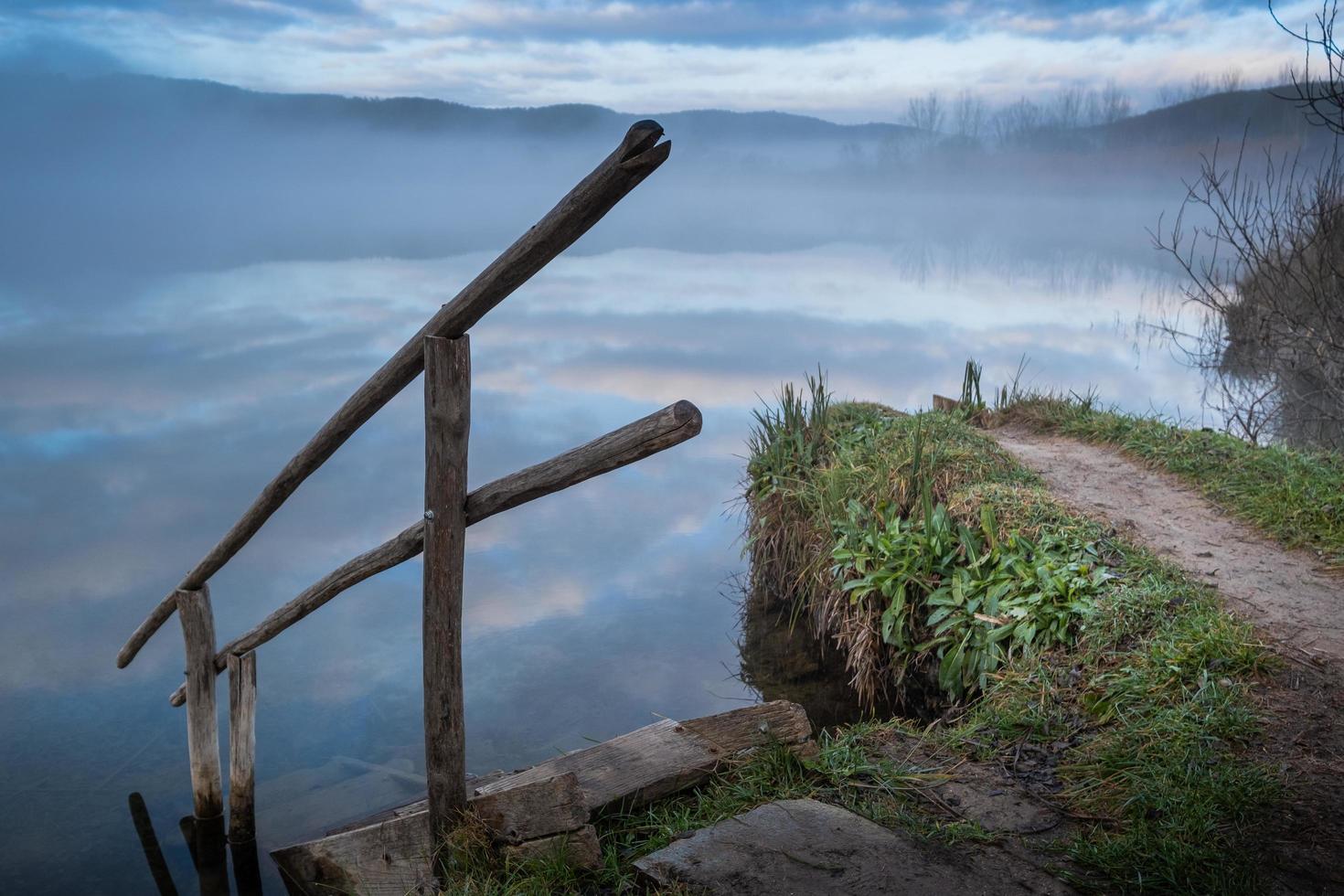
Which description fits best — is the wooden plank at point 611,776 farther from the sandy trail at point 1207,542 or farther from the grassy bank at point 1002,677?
the sandy trail at point 1207,542

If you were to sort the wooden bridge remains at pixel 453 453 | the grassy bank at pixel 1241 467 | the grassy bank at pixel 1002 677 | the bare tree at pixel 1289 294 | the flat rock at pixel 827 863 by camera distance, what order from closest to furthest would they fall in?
the wooden bridge remains at pixel 453 453
the flat rock at pixel 827 863
the grassy bank at pixel 1002 677
the grassy bank at pixel 1241 467
the bare tree at pixel 1289 294

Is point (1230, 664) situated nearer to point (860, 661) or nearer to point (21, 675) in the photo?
point (860, 661)

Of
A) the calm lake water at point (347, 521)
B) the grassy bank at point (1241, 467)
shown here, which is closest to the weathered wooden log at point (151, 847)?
the calm lake water at point (347, 521)

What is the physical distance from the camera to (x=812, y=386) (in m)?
8.59

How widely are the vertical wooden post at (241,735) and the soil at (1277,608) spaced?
180 inches

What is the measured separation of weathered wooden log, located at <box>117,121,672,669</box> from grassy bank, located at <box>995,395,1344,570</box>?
502cm

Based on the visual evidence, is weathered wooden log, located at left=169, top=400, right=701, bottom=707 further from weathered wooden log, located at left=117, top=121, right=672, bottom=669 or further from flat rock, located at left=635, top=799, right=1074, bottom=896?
flat rock, located at left=635, top=799, right=1074, bottom=896

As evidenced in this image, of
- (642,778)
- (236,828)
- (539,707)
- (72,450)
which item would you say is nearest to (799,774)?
(642,778)

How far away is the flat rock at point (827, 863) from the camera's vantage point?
2.84 metres

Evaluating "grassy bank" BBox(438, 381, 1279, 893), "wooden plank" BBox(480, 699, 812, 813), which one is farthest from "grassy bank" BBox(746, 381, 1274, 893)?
"wooden plank" BBox(480, 699, 812, 813)

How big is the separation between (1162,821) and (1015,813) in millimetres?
485

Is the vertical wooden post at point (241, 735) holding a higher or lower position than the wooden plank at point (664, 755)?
lower

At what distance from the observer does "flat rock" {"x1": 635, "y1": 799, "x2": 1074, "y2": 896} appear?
9.32 ft

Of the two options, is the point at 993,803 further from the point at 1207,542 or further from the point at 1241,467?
the point at 1241,467
